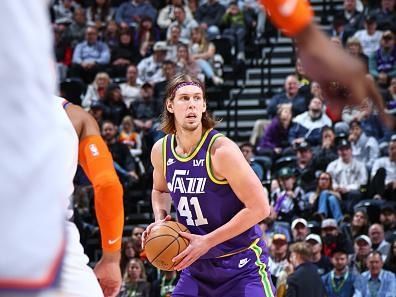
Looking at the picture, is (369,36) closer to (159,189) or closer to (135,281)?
(135,281)

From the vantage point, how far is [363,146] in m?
13.9

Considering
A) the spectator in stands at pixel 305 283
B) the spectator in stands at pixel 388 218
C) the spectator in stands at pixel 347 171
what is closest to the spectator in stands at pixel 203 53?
the spectator in stands at pixel 347 171

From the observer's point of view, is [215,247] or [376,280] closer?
[215,247]

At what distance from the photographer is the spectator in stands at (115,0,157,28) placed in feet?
59.7

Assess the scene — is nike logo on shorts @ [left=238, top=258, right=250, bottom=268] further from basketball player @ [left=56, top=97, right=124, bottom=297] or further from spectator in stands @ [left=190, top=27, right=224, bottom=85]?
spectator in stands @ [left=190, top=27, right=224, bottom=85]

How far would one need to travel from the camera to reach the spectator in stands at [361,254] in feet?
38.4

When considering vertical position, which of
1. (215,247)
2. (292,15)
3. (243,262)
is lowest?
(243,262)

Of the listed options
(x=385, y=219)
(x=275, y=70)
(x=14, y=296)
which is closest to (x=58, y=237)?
(x=14, y=296)

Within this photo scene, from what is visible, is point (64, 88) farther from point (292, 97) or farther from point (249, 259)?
point (249, 259)

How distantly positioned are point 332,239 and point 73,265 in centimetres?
797

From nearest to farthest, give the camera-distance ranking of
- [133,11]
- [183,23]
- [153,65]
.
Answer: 1. [153,65]
2. [183,23]
3. [133,11]

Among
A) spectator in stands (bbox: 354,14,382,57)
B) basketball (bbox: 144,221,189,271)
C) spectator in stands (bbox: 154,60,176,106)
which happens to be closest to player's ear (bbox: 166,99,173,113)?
basketball (bbox: 144,221,189,271)

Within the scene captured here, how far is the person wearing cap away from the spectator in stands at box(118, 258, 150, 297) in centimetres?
346

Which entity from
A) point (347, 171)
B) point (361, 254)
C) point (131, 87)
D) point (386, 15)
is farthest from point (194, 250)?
point (386, 15)
